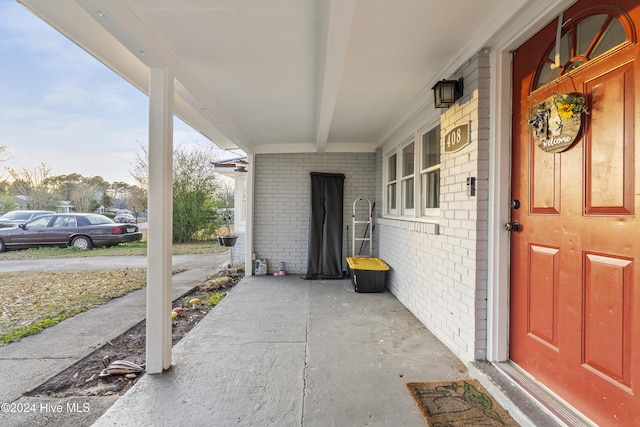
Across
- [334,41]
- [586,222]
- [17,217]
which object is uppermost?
[334,41]

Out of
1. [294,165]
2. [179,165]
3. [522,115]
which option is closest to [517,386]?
[522,115]

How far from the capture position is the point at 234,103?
11.7 feet

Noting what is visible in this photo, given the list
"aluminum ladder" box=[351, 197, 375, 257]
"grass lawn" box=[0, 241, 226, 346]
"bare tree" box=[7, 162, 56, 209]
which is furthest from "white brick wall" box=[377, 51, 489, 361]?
"bare tree" box=[7, 162, 56, 209]

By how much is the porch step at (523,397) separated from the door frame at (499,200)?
0.14 meters

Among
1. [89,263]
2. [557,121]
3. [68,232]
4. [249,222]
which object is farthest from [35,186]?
[557,121]

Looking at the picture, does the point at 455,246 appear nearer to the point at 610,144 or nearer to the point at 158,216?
the point at 610,144

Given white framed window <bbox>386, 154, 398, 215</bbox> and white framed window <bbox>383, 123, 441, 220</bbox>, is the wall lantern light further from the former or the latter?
white framed window <bbox>386, 154, 398, 215</bbox>

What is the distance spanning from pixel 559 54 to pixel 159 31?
8.65ft

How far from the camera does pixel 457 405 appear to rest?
5.93ft

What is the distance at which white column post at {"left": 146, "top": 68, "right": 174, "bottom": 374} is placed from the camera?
7.24 feet

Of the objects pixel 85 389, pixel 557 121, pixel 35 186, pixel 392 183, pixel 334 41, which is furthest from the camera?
pixel 35 186

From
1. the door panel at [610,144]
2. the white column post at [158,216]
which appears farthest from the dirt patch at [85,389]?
the door panel at [610,144]

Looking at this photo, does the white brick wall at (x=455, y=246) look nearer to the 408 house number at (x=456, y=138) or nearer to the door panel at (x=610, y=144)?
the 408 house number at (x=456, y=138)

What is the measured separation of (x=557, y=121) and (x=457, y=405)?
1843mm
